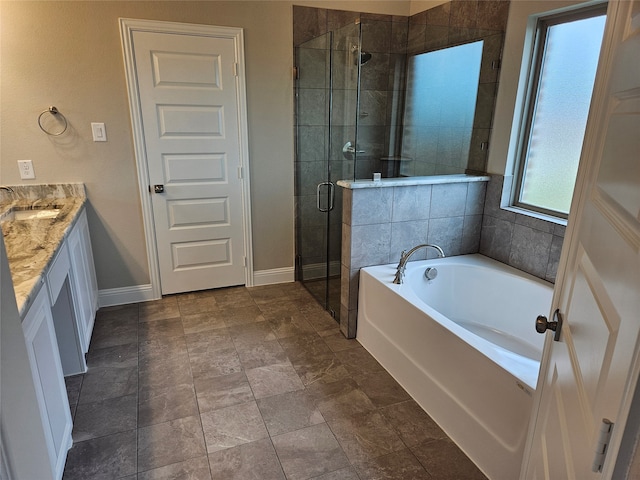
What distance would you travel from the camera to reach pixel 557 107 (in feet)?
7.95

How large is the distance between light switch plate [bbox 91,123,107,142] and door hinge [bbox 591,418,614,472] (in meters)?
3.21

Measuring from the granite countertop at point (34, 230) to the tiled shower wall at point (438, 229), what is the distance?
1588 mm

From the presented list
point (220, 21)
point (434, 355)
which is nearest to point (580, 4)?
point (434, 355)

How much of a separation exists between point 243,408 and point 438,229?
5.48 ft

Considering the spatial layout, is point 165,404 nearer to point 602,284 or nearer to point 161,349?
point 161,349

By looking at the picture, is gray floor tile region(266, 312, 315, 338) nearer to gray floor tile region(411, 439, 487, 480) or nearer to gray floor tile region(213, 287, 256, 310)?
gray floor tile region(213, 287, 256, 310)

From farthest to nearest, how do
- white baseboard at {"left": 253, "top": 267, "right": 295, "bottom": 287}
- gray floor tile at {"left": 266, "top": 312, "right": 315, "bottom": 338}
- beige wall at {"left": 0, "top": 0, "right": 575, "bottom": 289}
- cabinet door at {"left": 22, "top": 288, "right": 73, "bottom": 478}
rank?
white baseboard at {"left": 253, "top": 267, "right": 295, "bottom": 287}, gray floor tile at {"left": 266, "top": 312, "right": 315, "bottom": 338}, beige wall at {"left": 0, "top": 0, "right": 575, "bottom": 289}, cabinet door at {"left": 22, "top": 288, "right": 73, "bottom": 478}

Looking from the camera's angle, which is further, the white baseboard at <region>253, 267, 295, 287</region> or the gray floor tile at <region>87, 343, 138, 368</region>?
the white baseboard at <region>253, 267, 295, 287</region>

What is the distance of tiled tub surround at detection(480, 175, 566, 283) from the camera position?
242 cm

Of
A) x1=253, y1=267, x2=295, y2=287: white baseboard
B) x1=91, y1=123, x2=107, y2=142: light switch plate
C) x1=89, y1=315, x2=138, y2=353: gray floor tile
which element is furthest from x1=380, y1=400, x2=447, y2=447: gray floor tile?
x1=91, y1=123, x2=107, y2=142: light switch plate

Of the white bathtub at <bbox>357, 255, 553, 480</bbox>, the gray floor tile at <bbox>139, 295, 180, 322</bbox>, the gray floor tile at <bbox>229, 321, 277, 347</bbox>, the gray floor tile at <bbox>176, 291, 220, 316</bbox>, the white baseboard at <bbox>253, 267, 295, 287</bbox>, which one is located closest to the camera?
the white bathtub at <bbox>357, 255, 553, 480</bbox>

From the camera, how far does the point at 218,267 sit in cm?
355

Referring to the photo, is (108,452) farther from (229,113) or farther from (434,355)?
(229,113)

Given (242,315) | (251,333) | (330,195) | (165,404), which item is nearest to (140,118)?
(330,195)
